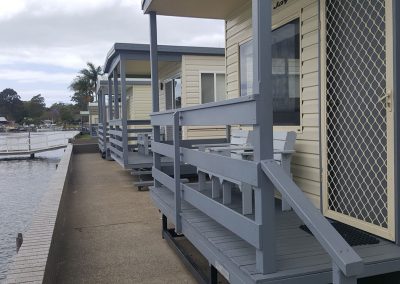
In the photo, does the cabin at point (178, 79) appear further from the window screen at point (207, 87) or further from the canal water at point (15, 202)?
the canal water at point (15, 202)

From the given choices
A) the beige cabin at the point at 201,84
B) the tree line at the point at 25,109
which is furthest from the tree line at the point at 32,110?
the beige cabin at the point at 201,84

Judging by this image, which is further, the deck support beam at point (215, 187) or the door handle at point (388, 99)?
the deck support beam at point (215, 187)

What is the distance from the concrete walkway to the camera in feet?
13.7

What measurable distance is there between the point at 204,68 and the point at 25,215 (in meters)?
5.52

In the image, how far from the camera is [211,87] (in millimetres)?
11141

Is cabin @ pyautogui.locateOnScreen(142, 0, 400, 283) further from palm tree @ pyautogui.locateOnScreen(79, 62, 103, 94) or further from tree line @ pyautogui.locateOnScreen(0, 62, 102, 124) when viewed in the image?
tree line @ pyautogui.locateOnScreen(0, 62, 102, 124)

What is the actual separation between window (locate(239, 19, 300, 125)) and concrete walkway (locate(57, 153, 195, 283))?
1.89 metres

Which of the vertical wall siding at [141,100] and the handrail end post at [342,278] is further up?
the vertical wall siding at [141,100]

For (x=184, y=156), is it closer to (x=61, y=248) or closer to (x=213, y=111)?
(x=213, y=111)

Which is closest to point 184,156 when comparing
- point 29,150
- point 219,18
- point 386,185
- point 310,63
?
point 310,63

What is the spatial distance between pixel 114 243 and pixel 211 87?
660 centimetres

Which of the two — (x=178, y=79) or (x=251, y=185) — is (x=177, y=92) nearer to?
(x=178, y=79)

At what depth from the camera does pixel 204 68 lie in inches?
434

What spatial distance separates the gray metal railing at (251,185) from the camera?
198cm
